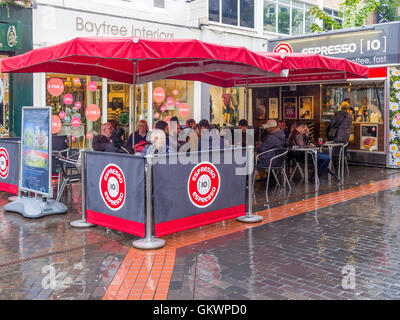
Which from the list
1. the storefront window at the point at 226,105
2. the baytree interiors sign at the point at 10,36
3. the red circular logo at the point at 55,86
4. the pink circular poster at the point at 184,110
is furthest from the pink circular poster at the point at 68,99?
the storefront window at the point at 226,105

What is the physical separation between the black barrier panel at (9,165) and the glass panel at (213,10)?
10797mm

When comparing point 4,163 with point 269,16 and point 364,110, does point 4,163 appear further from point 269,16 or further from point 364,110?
point 269,16

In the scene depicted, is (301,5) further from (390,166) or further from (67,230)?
(67,230)

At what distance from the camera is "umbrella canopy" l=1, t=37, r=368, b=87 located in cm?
650

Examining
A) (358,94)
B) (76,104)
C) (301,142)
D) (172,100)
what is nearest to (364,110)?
(358,94)

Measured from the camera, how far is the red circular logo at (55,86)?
45.0ft

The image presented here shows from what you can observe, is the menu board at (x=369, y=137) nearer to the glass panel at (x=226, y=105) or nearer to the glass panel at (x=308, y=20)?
the glass panel at (x=226, y=105)

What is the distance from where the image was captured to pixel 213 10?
18.0m

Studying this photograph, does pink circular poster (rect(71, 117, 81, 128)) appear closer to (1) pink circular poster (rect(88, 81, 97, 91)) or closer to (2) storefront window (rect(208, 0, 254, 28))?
(1) pink circular poster (rect(88, 81, 97, 91))

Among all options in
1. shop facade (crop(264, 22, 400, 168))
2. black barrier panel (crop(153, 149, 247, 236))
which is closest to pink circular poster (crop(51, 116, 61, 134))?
shop facade (crop(264, 22, 400, 168))

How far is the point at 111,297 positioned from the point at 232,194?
10.4ft

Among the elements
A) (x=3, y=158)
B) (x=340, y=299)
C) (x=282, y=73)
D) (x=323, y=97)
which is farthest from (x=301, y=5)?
(x=340, y=299)

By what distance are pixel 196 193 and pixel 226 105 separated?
13097 mm

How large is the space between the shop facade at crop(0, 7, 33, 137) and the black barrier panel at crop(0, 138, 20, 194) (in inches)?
163
